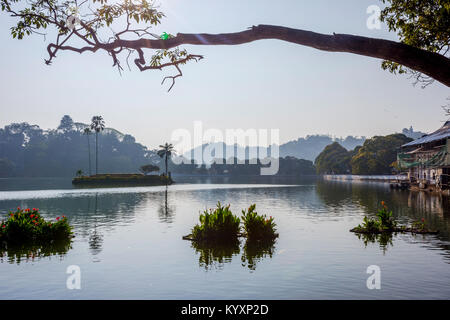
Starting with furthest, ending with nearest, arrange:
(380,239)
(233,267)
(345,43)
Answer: (380,239), (233,267), (345,43)

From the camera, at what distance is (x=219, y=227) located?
21359 millimetres

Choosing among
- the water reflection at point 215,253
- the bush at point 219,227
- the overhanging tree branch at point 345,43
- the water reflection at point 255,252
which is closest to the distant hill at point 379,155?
the water reflection at point 255,252

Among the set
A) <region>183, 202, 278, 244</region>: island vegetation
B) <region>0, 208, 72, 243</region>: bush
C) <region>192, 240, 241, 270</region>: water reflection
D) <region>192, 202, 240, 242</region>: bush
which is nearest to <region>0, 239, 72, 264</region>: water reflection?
<region>0, 208, 72, 243</region>: bush

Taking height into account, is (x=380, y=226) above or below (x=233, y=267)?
above

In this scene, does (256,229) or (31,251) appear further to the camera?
(256,229)

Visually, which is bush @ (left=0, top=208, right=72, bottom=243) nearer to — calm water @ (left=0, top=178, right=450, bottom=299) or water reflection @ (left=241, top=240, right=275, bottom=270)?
calm water @ (left=0, top=178, right=450, bottom=299)

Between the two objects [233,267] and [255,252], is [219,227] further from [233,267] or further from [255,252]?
[233,267]

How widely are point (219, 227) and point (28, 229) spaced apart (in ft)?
31.4

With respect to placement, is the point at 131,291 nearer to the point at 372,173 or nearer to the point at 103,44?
the point at 103,44

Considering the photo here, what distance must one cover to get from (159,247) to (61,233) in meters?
5.84

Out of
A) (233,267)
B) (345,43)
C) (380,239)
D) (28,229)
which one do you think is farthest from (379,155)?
(345,43)

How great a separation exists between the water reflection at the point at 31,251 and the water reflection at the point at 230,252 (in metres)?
6.12
